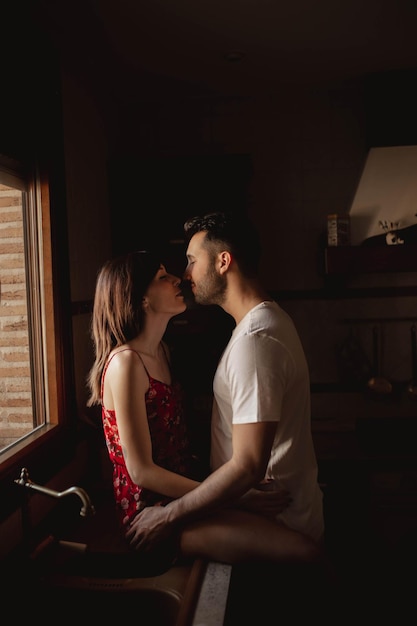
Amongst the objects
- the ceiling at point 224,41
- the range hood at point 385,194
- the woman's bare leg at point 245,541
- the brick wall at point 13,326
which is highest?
the ceiling at point 224,41

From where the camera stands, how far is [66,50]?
8.03ft

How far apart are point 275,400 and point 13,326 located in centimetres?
116

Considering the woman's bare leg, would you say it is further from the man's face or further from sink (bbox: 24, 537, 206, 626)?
the man's face

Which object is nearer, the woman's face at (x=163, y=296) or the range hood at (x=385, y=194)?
the woman's face at (x=163, y=296)

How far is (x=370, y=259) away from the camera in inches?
110

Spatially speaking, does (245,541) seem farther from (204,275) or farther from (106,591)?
(204,275)

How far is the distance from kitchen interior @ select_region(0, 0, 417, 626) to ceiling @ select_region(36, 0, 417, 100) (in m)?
0.01

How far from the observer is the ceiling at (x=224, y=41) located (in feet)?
6.98

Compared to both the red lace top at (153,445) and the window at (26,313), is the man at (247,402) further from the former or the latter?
the window at (26,313)

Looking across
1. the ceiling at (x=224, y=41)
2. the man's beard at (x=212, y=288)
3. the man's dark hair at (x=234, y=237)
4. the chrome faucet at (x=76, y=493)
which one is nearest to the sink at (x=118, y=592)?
the chrome faucet at (x=76, y=493)

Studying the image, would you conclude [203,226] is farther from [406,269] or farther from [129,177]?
[406,269]

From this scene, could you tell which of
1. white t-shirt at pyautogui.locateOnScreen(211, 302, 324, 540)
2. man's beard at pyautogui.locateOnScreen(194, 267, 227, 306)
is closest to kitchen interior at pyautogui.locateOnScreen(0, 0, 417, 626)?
white t-shirt at pyautogui.locateOnScreen(211, 302, 324, 540)

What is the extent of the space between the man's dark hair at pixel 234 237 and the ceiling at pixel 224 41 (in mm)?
877

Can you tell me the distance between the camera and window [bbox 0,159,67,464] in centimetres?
212
